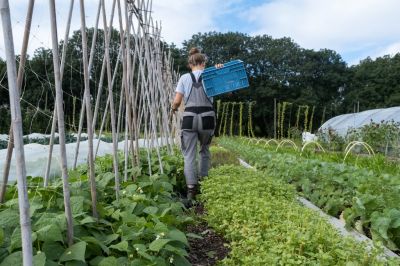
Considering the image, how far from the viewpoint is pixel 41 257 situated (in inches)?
63.6

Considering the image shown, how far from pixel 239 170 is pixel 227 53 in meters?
38.8

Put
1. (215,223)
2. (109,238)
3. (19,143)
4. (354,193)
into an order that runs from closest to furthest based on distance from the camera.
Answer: (19,143), (109,238), (215,223), (354,193)

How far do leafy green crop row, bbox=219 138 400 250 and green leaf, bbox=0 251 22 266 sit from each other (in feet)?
7.59

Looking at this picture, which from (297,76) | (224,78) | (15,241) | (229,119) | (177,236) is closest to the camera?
(15,241)

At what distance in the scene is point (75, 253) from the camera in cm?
181

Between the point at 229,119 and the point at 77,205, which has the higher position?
the point at 77,205

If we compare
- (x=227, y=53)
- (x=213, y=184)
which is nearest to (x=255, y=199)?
(x=213, y=184)

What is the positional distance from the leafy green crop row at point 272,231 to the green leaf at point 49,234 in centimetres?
101

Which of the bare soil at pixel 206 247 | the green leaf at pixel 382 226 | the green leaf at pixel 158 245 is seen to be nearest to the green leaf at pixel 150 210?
the bare soil at pixel 206 247

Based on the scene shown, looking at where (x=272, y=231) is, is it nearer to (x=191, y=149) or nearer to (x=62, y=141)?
(x=62, y=141)

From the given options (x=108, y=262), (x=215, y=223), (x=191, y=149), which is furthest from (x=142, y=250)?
(x=191, y=149)

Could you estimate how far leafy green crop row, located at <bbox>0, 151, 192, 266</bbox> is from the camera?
1.80 m

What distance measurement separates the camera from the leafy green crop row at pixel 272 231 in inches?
84.2

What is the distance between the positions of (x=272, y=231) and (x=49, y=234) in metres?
1.37
